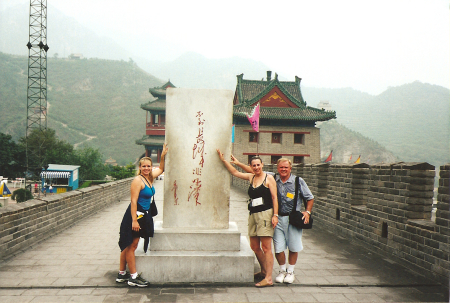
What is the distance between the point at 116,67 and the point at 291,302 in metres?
135

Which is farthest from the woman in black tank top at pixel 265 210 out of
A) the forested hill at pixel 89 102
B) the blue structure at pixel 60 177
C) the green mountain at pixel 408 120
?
the green mountain at pixel 408 120

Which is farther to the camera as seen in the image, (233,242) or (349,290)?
→ (233,242)

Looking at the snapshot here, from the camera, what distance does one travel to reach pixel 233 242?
14.3ft

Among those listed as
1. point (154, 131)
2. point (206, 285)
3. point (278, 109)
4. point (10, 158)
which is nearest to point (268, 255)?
point (206, 285)

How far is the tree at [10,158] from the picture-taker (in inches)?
1628

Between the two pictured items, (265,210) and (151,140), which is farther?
(151,140)

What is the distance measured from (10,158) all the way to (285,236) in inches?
1841

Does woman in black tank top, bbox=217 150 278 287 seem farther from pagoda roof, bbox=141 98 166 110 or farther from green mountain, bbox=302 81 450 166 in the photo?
green mountain, bbox=302 81 450 166

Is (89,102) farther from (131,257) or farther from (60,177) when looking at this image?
(131,257)

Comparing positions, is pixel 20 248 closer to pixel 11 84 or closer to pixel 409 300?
pixel 409 300

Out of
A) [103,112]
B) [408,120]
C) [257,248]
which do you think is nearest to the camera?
[257,248]

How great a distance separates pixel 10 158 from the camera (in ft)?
138

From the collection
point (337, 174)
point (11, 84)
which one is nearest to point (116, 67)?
point (11, 84)

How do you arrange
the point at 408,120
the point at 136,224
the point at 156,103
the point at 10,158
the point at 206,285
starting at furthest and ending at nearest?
the point at 408,120 < the point at 156,103 < the point at 10,158 < the point at 206,285 < the point at 136,224
